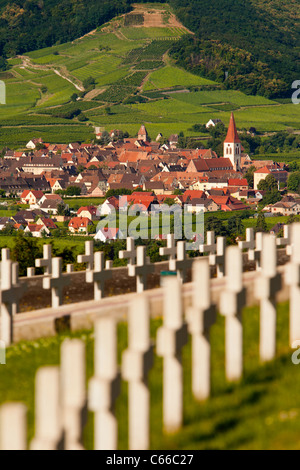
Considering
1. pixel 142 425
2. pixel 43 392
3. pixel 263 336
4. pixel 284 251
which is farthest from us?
pixel 284 251

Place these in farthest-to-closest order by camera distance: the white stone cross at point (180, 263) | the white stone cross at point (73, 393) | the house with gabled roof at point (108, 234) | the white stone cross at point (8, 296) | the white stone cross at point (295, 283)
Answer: the house with gabled roof at point (108, 234) → the white stone cross at point (180, 263) → the white stone cross at point (8, 296) → the white stone cross at point (295, 283) → the white stone cross at point (73, 393)

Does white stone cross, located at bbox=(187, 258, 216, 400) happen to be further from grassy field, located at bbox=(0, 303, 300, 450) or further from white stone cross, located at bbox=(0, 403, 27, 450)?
white stone cross, located at bbox=(0, 403, 27, 450)

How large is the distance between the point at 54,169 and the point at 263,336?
188 meters

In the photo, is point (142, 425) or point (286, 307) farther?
point (286, 307)

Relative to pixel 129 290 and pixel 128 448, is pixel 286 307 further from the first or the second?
pixel 129 290

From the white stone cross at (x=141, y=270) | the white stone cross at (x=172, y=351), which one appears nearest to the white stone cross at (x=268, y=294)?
the white stone cross at (x=172, y=351)

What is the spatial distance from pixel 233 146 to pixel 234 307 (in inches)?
7457

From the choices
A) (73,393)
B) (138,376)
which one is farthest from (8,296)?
(73,393)

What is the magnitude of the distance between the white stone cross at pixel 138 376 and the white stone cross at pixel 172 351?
20cm

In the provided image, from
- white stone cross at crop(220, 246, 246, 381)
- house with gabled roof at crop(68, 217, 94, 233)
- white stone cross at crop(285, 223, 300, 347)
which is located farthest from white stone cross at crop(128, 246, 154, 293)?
house with gabled roof at crop(68, 217, 94, 233)

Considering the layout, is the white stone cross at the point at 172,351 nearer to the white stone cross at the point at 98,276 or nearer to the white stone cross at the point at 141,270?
the white stone cross at the point at 98,276

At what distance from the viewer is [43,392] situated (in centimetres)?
464

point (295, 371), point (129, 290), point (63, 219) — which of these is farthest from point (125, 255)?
point (63, 219)

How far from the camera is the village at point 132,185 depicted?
134 m
